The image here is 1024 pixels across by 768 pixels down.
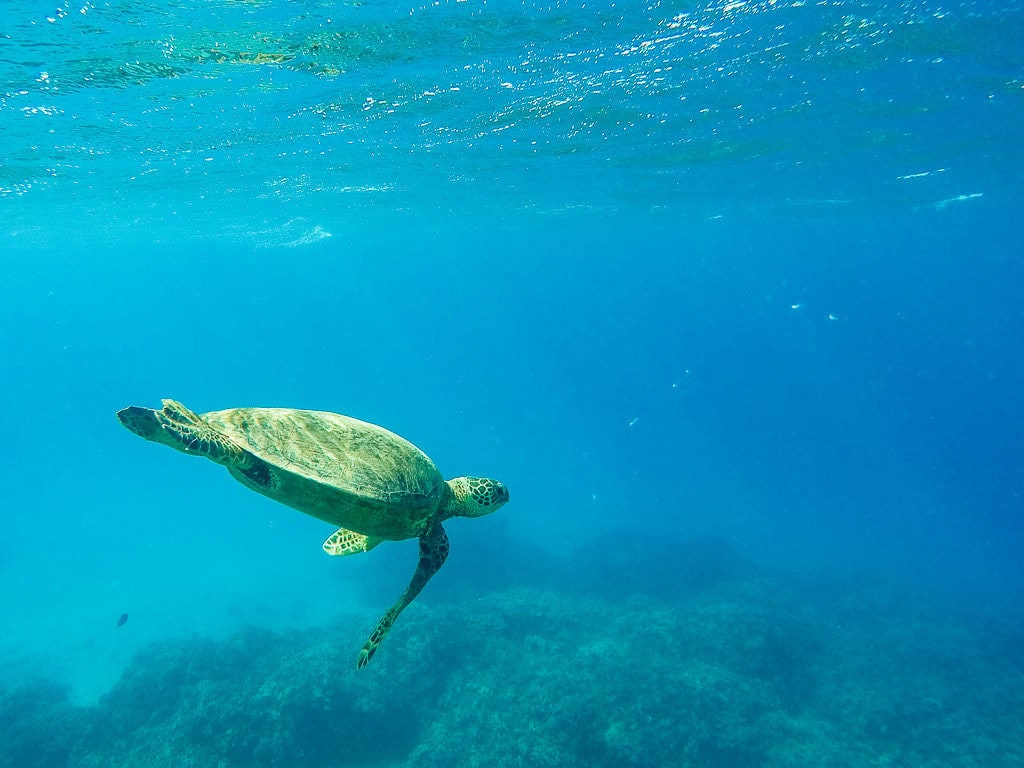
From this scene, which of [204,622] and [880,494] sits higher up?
[204,622]

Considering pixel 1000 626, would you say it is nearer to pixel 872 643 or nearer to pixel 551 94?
pixel 872 643

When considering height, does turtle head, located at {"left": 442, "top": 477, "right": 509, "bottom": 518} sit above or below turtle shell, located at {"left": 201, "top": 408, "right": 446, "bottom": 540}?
below

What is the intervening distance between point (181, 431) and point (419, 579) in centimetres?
260

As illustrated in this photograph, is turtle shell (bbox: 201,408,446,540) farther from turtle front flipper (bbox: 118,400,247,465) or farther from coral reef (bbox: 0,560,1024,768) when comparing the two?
coral reef (bbox: 0,560,1024,768)

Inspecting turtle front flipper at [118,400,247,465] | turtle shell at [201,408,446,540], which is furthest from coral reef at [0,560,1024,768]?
turtle front flipper at [118,400,247,465]

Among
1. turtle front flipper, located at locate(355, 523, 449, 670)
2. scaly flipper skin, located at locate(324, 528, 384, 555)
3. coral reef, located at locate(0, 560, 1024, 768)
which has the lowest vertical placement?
coral reef, located at locate(0, 560, 1024, 768)

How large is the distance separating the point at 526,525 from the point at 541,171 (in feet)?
67.0

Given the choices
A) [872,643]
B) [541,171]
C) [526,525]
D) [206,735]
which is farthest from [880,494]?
[206,735]

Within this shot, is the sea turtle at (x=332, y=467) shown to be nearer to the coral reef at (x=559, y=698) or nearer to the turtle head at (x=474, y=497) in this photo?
the turtle head at (x=474, y=497)

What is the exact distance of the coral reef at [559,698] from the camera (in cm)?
1326

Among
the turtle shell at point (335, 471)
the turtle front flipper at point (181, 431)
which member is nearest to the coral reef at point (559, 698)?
the turtle shell at point (335, 471)

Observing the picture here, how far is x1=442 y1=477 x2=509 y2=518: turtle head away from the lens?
6414 millimetres

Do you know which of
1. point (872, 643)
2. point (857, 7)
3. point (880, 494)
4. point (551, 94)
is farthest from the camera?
point (880, 494)

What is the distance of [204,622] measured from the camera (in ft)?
87.0
